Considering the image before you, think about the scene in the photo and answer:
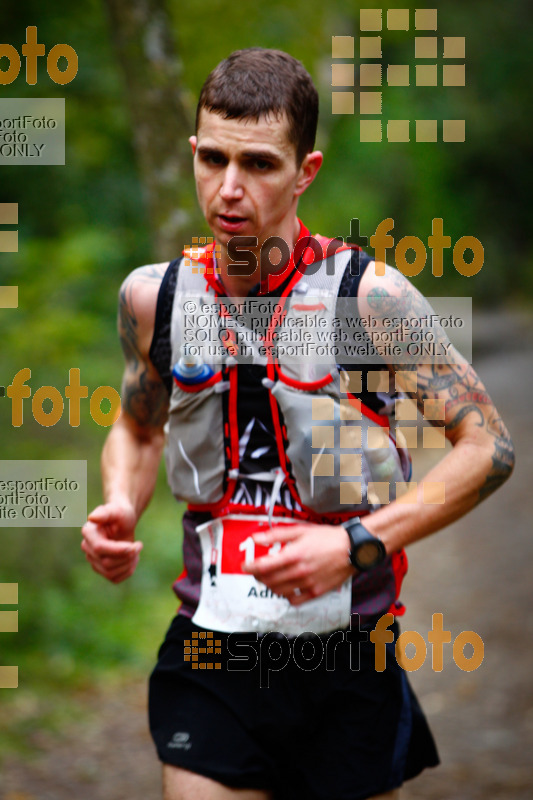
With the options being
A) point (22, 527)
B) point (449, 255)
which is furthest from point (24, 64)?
point (449, 255)

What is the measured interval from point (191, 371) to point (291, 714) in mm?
964

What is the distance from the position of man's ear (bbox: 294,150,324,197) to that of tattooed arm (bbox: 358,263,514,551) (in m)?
0.33

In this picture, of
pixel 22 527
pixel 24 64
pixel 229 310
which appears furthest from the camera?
pixel 24 64

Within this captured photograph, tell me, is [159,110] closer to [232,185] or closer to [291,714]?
[232,185]

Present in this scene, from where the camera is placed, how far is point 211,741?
2332 millimetres

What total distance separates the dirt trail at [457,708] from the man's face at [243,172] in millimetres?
3160

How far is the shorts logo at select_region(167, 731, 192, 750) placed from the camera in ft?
7.66

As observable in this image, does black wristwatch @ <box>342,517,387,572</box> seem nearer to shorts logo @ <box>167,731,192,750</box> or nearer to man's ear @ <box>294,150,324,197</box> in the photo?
shorts logo @ <box>167,731,192,750</box>

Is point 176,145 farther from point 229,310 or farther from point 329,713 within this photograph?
point 329,713

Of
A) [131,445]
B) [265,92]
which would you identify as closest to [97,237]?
[131,445]

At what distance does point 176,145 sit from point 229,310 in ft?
9.71

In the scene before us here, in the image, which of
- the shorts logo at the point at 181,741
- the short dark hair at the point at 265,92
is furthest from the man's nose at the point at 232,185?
the shorts logo at the point at 181,741

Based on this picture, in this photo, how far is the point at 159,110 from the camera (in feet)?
16.7

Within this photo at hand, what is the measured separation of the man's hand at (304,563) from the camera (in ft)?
6.76
